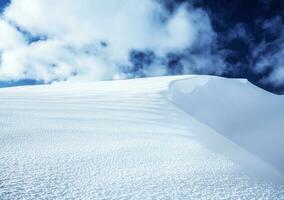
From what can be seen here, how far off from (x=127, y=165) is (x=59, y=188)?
1.06 feet

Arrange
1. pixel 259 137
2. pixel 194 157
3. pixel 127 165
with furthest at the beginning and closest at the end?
pixel 259 137, pixel 194 157, pixel 127 165

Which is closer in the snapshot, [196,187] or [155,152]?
[196,187]

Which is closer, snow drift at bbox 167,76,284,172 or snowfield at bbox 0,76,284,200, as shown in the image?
snowfield at bbox 0,76,284,200

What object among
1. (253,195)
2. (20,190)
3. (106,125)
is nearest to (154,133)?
(106,125)

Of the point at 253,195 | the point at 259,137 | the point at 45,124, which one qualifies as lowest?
the point at 259,137

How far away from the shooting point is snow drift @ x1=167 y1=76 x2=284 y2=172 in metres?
3.18

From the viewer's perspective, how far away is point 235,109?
4617 mm

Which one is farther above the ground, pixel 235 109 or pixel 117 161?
pixel 117 161

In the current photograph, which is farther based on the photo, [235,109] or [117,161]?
[235,109]

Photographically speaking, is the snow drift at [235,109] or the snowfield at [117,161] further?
the snow drift at [235,109]

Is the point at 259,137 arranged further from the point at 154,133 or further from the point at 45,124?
the point at 45,124

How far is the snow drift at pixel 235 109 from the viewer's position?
125 inches

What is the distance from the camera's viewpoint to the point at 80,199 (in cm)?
75

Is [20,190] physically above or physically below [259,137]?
above
